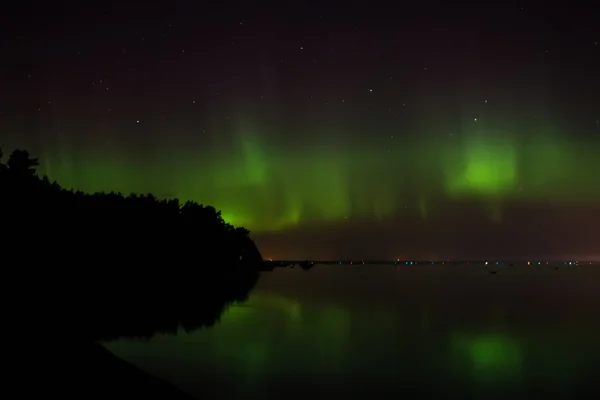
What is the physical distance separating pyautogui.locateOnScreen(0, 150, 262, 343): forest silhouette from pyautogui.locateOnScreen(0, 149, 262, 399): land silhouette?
0.39 ft

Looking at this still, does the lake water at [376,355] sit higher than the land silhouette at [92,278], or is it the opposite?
the land silhouette at [92,278]

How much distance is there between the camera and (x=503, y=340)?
117ft

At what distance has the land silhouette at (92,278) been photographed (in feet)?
50.4

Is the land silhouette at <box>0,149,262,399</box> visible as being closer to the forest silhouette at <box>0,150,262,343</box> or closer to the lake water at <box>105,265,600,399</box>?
the forest silhouette at <box>0,150,262,343</box>

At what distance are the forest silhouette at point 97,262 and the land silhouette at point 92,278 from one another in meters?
0.12

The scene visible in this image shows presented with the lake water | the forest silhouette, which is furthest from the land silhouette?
the lake water

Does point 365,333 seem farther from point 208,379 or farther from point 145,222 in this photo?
point 145,222

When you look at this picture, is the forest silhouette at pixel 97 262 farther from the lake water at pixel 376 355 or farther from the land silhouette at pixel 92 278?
the lake water at pixel 376 355

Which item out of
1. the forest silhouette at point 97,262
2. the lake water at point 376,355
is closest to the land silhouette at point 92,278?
the forest silhouette at point 97,262

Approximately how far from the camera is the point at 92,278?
65812mm

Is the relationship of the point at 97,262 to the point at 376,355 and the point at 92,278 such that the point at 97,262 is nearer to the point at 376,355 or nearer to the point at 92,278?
the point at 92,278

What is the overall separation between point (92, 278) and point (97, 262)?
3.83 metres

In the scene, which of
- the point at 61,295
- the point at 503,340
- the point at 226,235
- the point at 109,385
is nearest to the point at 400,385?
the point at 109,385

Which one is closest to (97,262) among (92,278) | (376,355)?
(92,278)
